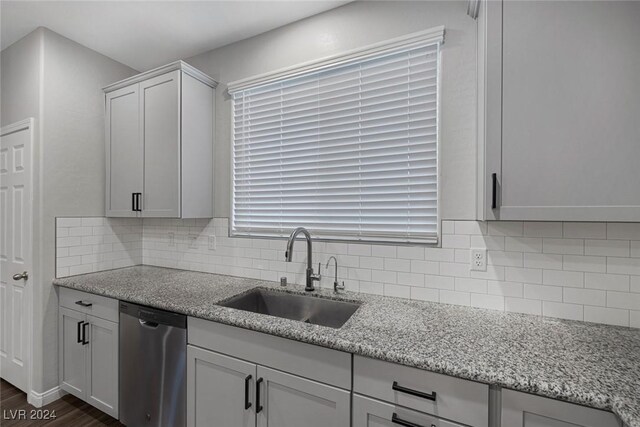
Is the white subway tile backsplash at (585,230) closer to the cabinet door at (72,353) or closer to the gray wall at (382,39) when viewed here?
the gray wall at (382,39)

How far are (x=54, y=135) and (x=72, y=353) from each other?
5.17 ft

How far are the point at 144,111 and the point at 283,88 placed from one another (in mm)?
1092

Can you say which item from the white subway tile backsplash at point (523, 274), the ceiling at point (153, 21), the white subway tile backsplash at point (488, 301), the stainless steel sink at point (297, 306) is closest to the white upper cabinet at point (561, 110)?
the white subway tile backsplash at point (523, 274)

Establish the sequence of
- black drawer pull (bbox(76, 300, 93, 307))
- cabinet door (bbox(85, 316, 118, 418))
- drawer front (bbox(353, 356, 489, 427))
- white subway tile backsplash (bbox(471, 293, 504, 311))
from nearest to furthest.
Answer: drawer front (bbox(353, 356, 489, 427)) → white subway tile backsplash (bbox(471, 293, 504, 311)) → cabinet door (bbox(85, 316, 118, 418)) → black drawer pull (bbox(76, 300, 93, 307))

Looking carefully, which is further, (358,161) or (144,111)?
(144,111)

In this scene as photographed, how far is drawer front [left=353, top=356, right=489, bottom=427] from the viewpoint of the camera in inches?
37.0

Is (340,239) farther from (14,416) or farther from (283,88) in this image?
(14,416)

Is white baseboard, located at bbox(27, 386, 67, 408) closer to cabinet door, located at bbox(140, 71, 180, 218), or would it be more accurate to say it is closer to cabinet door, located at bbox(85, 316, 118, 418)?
cabinet door, located at bbox(85, 316, 118, 418)

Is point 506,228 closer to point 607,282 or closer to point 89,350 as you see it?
point 607,282

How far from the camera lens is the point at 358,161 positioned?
1.82 meters

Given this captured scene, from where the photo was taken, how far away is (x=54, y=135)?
2139mm

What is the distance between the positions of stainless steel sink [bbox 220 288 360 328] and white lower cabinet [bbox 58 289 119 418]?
2.70 ft

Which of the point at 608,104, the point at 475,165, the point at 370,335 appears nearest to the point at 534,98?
the point at 608,104

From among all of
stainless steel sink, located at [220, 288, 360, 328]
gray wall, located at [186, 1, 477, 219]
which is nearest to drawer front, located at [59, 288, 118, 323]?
stainless steel sink, located at [220, 288, 360, 328]
